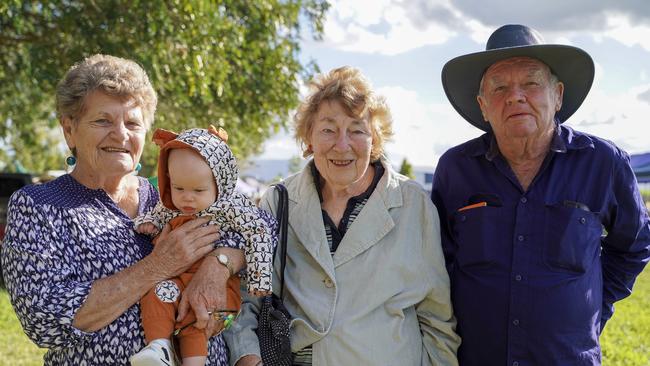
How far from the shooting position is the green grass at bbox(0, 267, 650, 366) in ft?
22.3

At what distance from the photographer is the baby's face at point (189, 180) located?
2613 millimetres

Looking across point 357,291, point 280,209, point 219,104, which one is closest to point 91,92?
point 280,209

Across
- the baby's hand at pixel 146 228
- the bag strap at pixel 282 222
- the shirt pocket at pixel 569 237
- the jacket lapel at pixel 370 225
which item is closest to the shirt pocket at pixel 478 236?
the shirt pocket at pixel 569 237

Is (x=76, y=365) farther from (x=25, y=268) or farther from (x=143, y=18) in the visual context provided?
(x=143, y=18)

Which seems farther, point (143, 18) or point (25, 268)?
point (143, 18)

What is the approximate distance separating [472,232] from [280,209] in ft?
3.01

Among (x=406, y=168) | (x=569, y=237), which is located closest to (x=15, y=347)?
(x=569, y=237)

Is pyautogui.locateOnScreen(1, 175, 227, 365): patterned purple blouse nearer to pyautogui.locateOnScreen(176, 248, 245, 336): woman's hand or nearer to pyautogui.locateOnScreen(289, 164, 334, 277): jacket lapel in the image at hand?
pyautogui.locateOnScreen(176, 248, 245, 336): woman's hand

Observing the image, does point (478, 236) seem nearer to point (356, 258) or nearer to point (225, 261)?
point (356, 258)

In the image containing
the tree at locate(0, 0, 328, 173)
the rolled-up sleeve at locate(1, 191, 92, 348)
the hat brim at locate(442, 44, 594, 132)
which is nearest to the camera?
the rolled-up sleeve at locate(1, 191, 92, 348)

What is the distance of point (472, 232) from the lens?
3.05m

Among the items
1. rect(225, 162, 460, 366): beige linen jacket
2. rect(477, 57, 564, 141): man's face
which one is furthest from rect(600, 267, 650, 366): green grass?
rect(477, 57, 564, 141): man's face

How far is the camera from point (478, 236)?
3027mm

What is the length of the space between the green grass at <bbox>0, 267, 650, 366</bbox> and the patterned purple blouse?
468cm
